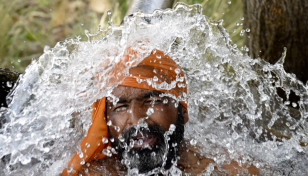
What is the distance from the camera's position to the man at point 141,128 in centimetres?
240

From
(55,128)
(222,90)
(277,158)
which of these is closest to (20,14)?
(55,128)

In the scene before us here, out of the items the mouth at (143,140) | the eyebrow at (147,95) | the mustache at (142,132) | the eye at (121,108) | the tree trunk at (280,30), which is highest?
the tree trunk at (280,30)

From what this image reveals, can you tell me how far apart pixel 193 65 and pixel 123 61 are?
3.35 ft

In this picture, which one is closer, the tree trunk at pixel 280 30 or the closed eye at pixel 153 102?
the closed eye at pixel 153 102

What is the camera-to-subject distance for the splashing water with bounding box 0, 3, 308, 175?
2527mm

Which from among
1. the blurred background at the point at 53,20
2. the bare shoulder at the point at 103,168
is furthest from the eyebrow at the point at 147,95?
the blurred background at the point at 53,20

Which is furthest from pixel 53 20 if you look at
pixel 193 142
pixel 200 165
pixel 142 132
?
pixel 200 165

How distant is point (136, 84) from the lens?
239cm

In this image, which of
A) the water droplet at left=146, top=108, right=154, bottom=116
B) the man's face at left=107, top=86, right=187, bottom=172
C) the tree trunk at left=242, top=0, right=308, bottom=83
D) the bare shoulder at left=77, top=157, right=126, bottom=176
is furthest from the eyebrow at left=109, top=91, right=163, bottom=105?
the tree trunk at left=242, top=0, right=308, bottom=83

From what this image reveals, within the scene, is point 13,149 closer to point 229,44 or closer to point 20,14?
point 229,44

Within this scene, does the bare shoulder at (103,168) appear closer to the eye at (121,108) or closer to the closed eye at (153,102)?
the eye at (121,108)

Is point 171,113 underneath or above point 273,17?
underneath

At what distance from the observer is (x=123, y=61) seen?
2391 mm

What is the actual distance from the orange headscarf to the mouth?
13.8 inches
